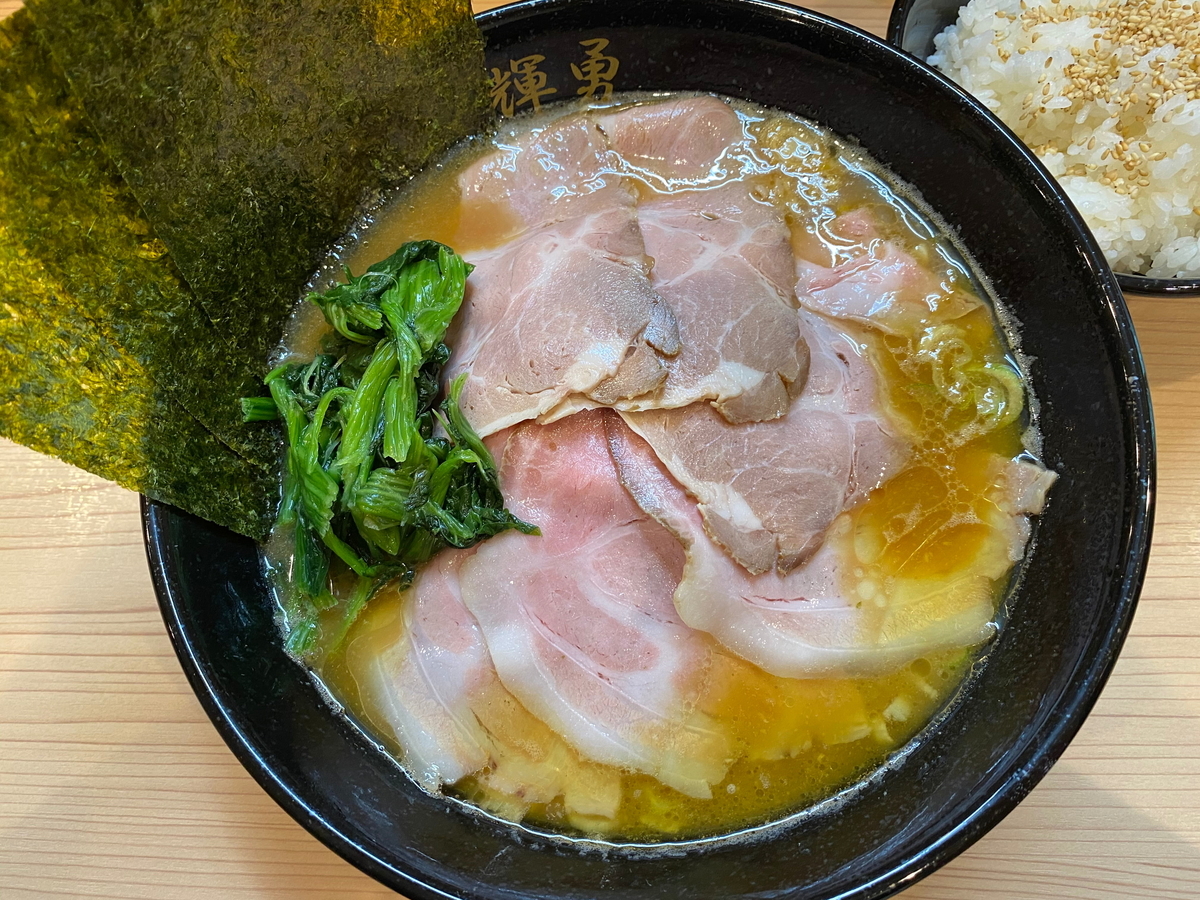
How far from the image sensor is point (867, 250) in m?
1.74

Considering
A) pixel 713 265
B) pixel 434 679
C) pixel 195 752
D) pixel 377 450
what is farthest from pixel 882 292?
pixel 195 752

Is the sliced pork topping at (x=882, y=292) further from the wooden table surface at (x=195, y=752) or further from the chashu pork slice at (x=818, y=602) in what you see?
the wooden table surface at (x=195, y=752)

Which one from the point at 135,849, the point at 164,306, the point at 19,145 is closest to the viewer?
the point at 19,145

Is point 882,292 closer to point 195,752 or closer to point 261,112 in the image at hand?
point 261,112

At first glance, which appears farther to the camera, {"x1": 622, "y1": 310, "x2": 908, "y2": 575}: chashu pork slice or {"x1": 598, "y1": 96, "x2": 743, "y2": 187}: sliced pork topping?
{"x1": 598, "y1": 96, "x2": 743, "y2": 187}: sliced pork topping

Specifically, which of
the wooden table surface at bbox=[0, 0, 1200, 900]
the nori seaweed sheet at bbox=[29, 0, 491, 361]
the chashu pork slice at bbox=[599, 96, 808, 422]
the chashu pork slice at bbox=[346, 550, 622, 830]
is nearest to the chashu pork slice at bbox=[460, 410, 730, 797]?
the chashu pork slice at bbox=[346, 550, 622, 830]

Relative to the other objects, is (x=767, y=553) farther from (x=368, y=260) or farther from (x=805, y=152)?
(x=368, y=260)

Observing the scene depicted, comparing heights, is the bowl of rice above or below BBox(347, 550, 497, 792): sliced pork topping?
above

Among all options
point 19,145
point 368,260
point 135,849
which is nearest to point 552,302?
point 368,260

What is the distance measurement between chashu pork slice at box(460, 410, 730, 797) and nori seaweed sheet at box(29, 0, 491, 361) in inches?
26.0

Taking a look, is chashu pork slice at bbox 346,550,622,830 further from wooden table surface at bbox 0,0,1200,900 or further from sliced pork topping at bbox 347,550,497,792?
wooden table surface at bbox 0,0,1200,900

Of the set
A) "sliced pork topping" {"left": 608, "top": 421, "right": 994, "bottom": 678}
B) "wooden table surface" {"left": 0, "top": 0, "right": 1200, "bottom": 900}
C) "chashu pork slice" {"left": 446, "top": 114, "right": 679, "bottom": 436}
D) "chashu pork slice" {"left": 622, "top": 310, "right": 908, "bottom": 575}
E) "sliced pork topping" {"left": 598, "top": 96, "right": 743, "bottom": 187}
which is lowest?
"wooden table surface" {"left": 0, "top": 0, "right": 1200, "bottom": 900}

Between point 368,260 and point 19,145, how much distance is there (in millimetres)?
737

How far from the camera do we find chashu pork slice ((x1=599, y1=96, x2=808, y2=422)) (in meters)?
1.52
